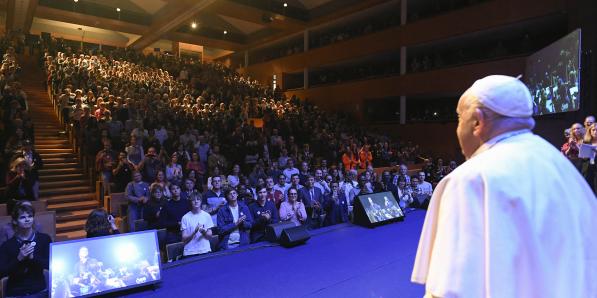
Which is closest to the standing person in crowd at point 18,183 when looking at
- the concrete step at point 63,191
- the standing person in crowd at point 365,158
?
the concrete step at point 63,191

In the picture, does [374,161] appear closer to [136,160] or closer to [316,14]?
[136,160]

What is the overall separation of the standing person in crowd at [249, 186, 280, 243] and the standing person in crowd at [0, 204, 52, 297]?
236 cm

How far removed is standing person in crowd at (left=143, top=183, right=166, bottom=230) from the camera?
519cm

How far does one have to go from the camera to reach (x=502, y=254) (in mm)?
1114

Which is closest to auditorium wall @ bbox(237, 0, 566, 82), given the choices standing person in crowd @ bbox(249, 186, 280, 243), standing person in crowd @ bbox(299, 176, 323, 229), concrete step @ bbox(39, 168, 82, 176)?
standing person in crowd @ bbox(299, 176, 323, 229)

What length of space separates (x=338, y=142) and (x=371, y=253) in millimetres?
8007

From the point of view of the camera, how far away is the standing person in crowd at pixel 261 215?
5015 mm

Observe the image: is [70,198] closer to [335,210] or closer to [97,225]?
[97,225]

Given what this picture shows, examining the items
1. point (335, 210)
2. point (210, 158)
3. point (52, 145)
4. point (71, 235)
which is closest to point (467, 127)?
point (335, 210)

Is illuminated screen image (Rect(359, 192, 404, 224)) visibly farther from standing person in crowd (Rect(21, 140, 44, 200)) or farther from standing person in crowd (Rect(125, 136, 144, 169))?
standing person in crowd (Rect(21, 140, 44, 200))

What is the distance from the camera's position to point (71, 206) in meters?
7.00

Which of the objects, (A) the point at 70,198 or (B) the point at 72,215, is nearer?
(B) the point at 72,215

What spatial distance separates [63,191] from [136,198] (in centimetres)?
289

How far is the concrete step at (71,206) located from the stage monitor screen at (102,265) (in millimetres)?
4675
